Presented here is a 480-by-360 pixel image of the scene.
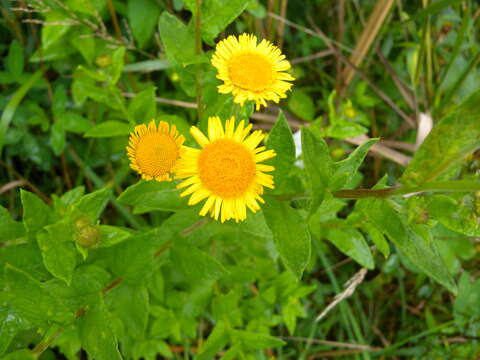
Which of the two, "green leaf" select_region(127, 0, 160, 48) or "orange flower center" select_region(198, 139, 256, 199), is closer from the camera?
"orange flower center" select_region(198, 139, 256, 199)

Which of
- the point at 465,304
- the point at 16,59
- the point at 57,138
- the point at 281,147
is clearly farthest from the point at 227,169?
the point at 465,304

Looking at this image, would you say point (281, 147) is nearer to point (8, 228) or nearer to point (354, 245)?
point (354, 245)

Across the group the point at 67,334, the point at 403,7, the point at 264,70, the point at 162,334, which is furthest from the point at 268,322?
the point at 403,7

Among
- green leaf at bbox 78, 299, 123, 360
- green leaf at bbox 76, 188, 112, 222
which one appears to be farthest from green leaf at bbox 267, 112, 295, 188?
green leaf at bbox 78, 299, 123, 360

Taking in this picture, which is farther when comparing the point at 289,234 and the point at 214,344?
the point at 214,344

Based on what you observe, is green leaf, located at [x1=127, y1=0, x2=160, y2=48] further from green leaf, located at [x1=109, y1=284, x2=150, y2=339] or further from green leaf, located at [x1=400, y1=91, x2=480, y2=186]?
green leaf, located at [x1=400, y1=91, x2=480, y2=186]

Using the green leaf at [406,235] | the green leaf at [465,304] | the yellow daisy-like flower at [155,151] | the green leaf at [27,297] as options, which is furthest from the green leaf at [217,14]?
the green leaf at [465,304]
